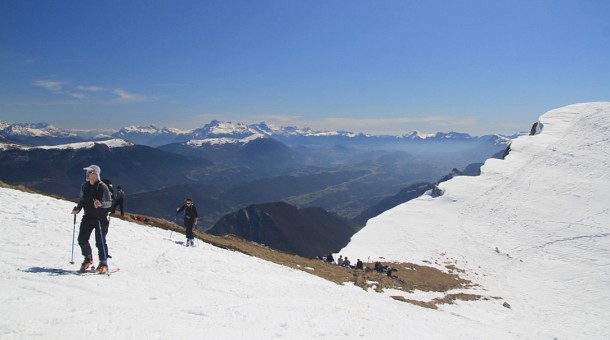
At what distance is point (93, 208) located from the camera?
12.8m

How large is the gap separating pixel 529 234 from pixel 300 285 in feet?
160

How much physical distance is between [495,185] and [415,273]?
44.7 m

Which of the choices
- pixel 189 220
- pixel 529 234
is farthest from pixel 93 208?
pixel 529 234

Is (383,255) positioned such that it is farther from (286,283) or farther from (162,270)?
(162,270)

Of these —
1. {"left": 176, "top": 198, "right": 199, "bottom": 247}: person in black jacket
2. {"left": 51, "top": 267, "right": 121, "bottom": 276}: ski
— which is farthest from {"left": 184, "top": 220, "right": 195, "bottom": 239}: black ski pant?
{"left": 51, "top": 267, "right": 121, "bottom": 276}: ski

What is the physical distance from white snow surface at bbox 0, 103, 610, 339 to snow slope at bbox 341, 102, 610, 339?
9.9 inches

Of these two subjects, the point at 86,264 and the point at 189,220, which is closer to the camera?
the point at 86,264

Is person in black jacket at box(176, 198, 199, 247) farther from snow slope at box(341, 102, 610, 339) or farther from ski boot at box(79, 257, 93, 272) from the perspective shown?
snow slope at box(341, 102, 610, 339)

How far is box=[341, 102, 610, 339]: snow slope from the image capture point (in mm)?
31766

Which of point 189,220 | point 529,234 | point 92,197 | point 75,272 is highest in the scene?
point 92,197

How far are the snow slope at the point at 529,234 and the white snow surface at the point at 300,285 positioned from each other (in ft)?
0.83

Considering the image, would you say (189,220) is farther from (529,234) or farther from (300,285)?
(529,234)

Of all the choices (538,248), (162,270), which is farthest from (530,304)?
(162,270)

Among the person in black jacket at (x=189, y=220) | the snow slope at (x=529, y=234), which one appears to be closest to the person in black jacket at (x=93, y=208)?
the person in black jacket at (x=189, y=220)
